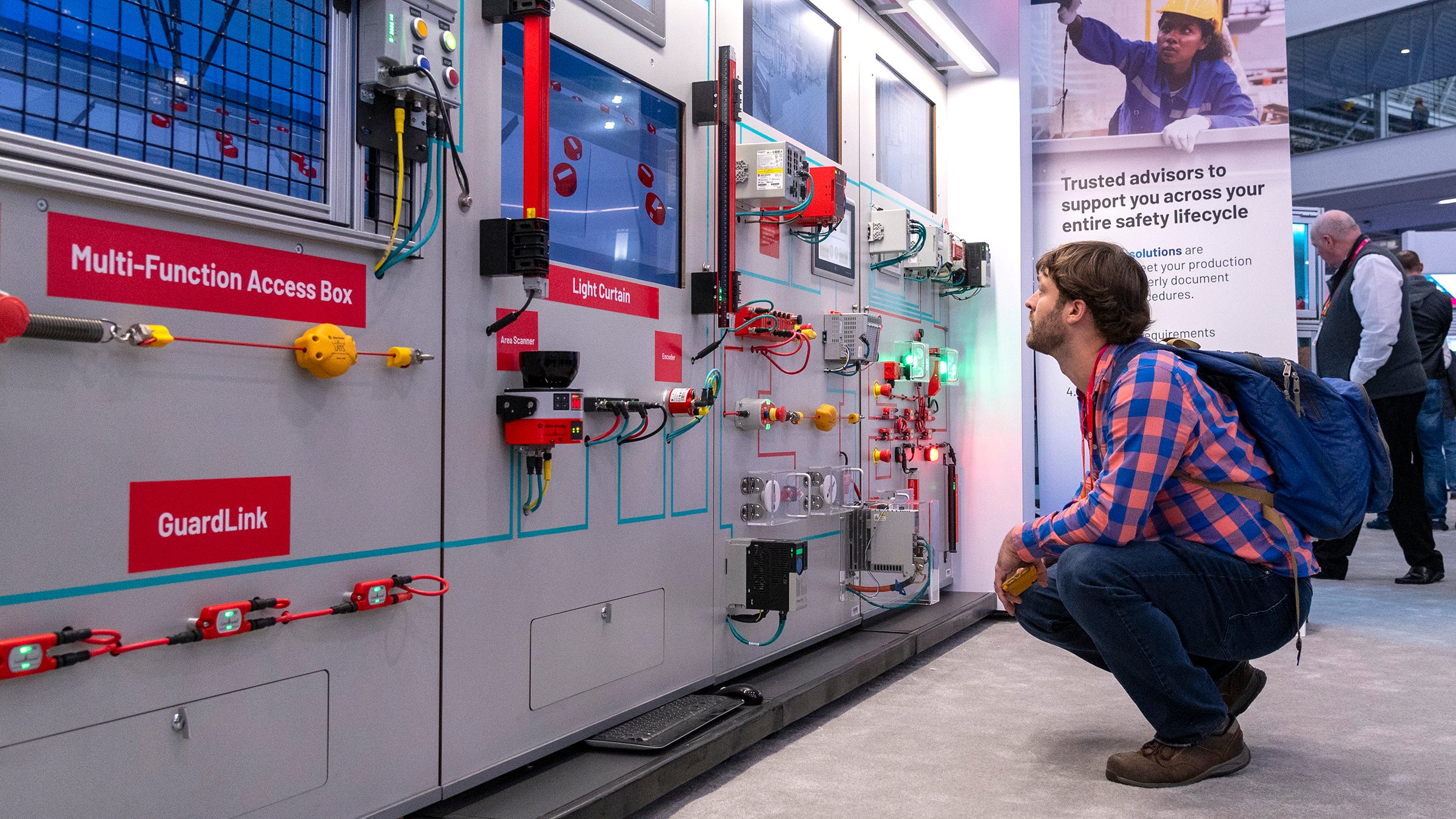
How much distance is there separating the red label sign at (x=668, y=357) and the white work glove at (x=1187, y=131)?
10.8 ft

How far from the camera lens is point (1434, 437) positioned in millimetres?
6660

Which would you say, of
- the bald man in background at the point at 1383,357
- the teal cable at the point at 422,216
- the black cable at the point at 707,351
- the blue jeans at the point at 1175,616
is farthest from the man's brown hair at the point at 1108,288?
the bald man in background at the point at 1383,357

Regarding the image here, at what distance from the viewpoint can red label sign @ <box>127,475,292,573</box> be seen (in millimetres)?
1451

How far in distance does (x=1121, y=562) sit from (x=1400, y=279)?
3.65m

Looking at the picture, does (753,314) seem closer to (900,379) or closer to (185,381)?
(900,379)

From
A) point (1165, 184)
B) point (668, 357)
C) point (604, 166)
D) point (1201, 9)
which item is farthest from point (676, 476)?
point (1201, 9)

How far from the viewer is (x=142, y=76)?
59.7 inches

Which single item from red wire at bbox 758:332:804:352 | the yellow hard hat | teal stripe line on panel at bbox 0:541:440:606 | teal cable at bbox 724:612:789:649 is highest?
the yellow hard hat

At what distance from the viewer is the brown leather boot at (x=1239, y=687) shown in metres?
2.70

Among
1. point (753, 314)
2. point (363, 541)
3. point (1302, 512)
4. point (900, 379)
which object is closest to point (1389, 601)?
point (900, 379)

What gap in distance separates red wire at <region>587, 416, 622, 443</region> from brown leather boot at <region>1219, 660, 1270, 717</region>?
1658 millimetres

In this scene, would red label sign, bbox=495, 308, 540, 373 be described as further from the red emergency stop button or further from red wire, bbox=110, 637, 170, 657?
the red emergency stop button

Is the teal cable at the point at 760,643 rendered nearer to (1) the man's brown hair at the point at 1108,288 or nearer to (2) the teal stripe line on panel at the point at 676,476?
(2) the teal stripe line on panel at the point at 676,476

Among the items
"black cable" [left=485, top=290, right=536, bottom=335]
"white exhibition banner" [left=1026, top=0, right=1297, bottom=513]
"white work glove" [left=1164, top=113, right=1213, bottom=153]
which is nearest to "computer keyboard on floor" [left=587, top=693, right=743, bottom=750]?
"black cable" [left=485, top=290, right=536, bottom=335]
